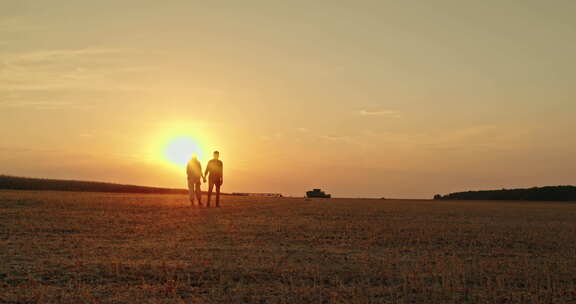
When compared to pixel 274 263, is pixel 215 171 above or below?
above

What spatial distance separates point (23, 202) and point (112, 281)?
18.8 meters

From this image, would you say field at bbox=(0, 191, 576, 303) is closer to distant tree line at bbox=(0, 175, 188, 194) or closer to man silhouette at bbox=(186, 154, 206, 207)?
man silhouette at bbox=(186, 154, 206, 207)

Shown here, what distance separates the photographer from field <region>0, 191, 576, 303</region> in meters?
7.63

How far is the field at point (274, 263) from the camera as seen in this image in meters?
7.63

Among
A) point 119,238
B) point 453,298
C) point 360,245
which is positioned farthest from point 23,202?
point 453,298

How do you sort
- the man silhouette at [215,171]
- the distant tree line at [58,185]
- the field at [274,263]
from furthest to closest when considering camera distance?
1. the distant tree line at [58,185]
2. the man silhouette at [215,171]
3. the field at [274,263]

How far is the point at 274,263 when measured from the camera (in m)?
9.95

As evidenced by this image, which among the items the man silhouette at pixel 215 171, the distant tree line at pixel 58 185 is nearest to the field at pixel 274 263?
the man silhouette at pixel 215 171

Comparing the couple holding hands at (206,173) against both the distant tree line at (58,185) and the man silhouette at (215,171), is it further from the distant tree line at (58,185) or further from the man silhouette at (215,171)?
the distant tree line at (58,185)

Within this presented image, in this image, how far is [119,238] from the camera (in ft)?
43.6

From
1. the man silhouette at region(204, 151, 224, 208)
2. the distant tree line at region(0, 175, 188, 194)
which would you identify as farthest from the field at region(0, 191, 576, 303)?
the distant tree line at region(0, 175, 188, 194)

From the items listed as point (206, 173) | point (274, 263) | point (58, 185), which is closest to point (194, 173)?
point (206, 173)

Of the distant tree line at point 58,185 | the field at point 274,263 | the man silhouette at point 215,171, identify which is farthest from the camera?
the distant tree line at point 58,185

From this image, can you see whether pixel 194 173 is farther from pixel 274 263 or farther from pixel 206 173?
pixel 274 263
